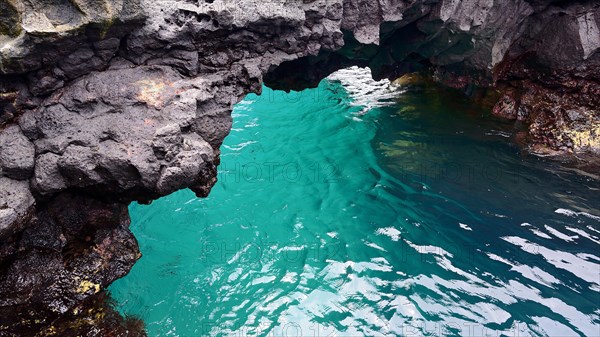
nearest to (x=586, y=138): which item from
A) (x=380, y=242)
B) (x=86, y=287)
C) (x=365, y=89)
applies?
(x=380, y=242)

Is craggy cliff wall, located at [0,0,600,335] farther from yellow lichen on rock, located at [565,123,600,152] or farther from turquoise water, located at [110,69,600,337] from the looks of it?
yellow lichen on rock, located at [565,123,600,152]

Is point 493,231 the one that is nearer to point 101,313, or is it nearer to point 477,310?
point 477,310

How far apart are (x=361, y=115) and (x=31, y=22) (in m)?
7.61

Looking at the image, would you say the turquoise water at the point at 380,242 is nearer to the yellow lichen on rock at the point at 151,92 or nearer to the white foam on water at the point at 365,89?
the white foam on water at the point at 365,89

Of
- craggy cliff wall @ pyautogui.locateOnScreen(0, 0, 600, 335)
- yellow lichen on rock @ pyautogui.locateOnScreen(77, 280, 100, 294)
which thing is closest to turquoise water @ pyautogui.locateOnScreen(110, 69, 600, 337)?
yellow lichen on rock @ pyautogui.locateOnScreen(77, 280, 100, 294)

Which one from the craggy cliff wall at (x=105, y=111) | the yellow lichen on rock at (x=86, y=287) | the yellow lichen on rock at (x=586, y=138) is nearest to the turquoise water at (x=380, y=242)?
the yellow lichen on rock at (x=586, y=138)

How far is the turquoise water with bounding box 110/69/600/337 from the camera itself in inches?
208

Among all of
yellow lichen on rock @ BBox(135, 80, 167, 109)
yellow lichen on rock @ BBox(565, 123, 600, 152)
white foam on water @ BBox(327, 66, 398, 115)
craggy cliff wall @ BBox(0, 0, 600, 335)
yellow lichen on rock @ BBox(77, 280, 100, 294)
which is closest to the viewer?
craggy cliff wall @ BBox(0, 0, 600, 335)

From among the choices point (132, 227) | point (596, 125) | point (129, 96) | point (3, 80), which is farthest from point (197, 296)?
point (596, 125)

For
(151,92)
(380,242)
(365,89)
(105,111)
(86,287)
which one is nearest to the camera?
(105,111)

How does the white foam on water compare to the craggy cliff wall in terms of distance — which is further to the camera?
the white foam on water

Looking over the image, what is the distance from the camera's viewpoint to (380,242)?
6.46 meters

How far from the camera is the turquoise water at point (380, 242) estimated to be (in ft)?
17.4

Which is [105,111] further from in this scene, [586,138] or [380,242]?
[586,138]
